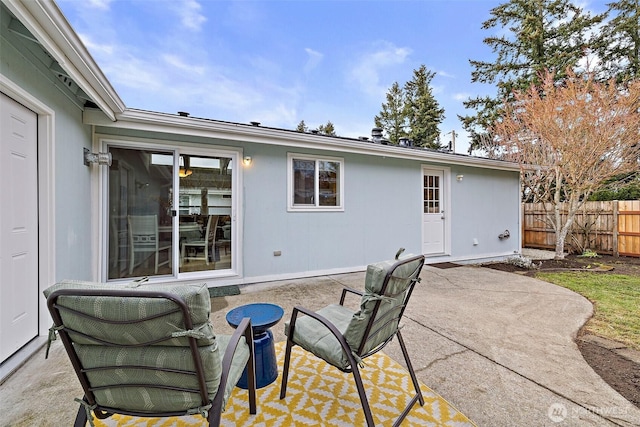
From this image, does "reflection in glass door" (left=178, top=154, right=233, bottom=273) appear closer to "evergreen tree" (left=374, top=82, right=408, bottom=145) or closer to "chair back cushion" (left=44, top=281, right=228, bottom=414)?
"chair back cushion" (left=44, top=281, right=228, bottom=414)

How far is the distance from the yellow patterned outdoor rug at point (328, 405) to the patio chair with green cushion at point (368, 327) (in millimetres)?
85

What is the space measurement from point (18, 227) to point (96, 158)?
5.48 ft

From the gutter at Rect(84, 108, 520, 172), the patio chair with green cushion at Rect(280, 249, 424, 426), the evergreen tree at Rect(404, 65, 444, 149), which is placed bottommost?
the patio chair with green cushion at Rect(280, 249, 424, 426)

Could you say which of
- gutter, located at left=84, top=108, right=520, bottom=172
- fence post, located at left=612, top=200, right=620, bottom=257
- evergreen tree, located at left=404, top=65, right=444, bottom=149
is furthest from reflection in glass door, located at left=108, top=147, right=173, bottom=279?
evergreen tree, located at left=404, top=65, right=444, bottom=149

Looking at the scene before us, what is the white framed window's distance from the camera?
520cm

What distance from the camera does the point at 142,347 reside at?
112cm

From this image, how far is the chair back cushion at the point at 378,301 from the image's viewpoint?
152cm

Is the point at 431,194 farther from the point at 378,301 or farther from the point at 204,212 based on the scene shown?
the point at 378,301

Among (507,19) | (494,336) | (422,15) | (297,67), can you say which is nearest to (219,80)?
(297,67)

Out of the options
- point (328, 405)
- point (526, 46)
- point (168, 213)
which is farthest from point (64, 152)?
point (526, 46)

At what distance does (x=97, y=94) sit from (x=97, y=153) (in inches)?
43.3

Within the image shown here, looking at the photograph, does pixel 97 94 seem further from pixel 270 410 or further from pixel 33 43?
pixel 270 410

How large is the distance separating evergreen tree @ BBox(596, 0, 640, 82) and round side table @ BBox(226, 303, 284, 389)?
18.1 metres

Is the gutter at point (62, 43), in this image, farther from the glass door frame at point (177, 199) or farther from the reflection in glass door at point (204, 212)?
the reflection in glass door at point (204, 212)
